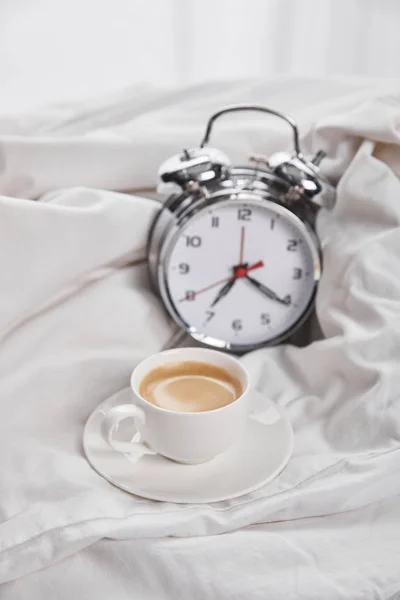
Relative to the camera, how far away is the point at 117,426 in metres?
0.64

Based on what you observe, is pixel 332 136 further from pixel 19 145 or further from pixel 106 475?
pixel 106 475

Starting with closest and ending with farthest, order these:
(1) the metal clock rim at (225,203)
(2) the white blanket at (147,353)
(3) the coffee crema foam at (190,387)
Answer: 1. (2) the white blanket at (147,353)
2. (3) the coffee crema foam at (190,387)
3. (1) the metal clock rim at (225,203)

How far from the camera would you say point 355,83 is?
1027mm

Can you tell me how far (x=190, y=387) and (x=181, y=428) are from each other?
0.08 m

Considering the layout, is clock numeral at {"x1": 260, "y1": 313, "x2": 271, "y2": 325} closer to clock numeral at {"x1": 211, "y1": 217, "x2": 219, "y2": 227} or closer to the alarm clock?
the alarm clock

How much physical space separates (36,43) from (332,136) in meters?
0.73

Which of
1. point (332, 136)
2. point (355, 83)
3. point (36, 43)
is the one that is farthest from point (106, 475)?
point (36, 43)

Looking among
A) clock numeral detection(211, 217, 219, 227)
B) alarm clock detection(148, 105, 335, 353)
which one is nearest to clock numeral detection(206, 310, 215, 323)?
alarm clock detection(148, 105, 335, 353)

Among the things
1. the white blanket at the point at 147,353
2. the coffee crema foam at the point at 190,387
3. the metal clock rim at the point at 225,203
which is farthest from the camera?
the metal clock rim at the point at 225,203

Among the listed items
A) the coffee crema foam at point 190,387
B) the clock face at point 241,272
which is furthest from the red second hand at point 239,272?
the coffee crema foam at point 190,387

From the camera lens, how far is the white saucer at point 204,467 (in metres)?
0.60

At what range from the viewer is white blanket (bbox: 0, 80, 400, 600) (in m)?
0.55

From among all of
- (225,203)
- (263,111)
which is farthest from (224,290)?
(263,111)

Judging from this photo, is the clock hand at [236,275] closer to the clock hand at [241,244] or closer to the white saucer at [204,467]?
the clock hand at [241,244]
